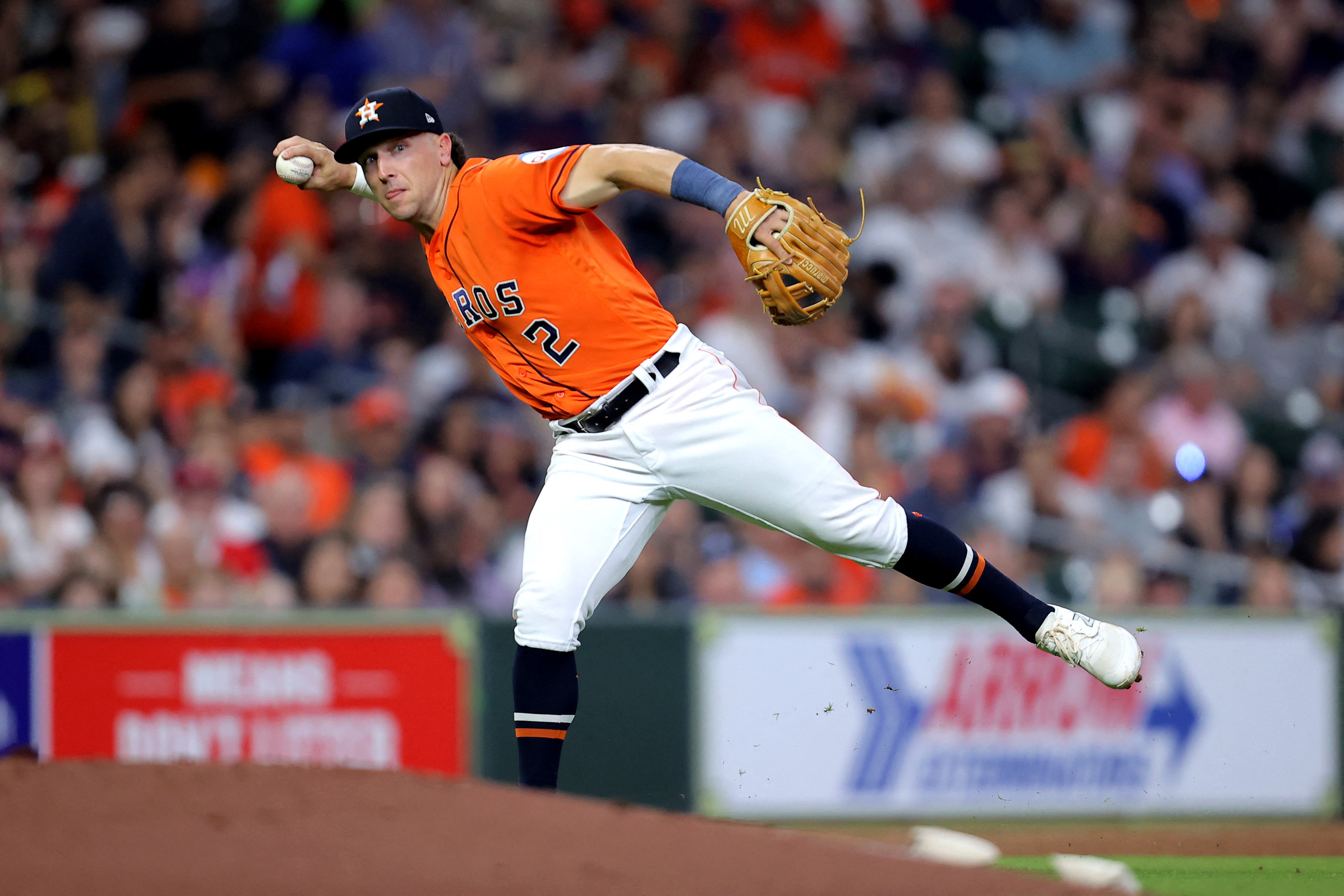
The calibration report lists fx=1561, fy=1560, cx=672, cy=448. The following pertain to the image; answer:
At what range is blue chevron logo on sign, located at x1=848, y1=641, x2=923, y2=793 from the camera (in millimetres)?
7645

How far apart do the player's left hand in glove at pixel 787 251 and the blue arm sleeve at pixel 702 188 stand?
27 millimetres

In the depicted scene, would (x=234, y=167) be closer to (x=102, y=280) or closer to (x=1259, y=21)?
(x=102, y=280)

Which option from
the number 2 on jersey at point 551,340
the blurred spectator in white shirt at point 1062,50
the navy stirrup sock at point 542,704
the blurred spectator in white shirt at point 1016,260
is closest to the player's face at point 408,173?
the number 2 on jersey at point 551,340

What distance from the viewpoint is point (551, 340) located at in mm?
4363

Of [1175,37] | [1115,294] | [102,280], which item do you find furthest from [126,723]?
[1175,37]

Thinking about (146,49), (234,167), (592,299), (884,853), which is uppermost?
(146,49)

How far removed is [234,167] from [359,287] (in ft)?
3.61

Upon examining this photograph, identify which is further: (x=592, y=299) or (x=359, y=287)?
(x=359, y=287)

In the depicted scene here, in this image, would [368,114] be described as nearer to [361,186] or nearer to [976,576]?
[361,186]

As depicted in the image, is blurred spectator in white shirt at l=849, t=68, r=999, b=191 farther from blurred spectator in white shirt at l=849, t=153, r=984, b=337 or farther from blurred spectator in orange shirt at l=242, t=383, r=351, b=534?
blurred spectator in orange shirt at l=242, t=383, r=351, b=534

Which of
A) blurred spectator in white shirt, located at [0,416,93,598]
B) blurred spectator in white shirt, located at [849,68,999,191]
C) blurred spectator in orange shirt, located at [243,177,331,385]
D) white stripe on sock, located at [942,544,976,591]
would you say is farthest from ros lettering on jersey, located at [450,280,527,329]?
blurred spectator in white shirt, located at [849,68,999,191]

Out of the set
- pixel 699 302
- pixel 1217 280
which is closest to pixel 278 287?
pixel 699 302

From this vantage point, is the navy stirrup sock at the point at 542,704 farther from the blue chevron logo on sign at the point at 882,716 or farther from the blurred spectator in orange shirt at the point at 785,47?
the blurred spectator in orange shirt at the point at 785,47

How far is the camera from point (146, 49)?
382 inches
